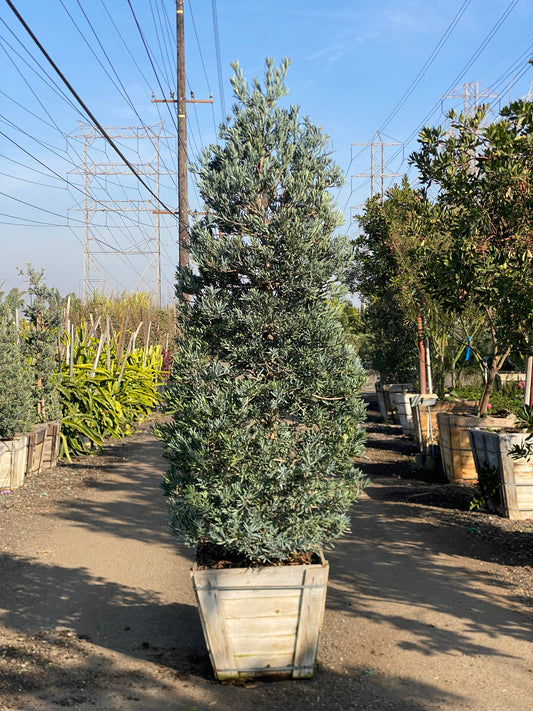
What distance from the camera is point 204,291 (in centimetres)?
411

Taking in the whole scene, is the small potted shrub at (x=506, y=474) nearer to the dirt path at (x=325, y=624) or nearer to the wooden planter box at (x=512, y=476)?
the wooden planter box at (x=512, y=476)

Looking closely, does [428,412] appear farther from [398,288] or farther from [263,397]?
[263,397]

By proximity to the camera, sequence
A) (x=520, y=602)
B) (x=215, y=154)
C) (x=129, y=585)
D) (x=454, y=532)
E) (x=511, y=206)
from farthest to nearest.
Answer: (x=454, y=532) < (x=511, y=206) < (x=129, y=585) < (x=520, y=602) < (x=215, y=154)

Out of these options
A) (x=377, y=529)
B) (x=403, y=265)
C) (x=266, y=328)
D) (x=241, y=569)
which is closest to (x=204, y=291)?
(x=266, y=328)

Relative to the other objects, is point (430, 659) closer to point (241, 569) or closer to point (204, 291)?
point (241, 569)

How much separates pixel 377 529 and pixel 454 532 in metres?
0.74

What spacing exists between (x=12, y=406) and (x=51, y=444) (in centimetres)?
139

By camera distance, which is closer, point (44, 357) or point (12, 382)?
point (12, 382)

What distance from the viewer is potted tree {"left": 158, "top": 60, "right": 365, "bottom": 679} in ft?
11.9

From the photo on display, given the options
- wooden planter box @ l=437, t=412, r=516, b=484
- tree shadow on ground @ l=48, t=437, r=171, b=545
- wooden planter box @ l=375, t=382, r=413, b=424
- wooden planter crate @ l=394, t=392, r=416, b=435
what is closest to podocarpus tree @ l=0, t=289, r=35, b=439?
tree shadow on ground @ l=48, t=437, r=171, b=545

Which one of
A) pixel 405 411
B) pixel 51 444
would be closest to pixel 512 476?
pixel 51 444

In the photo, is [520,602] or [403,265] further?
[403,265]

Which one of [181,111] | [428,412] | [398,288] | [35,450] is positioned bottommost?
[35,450]

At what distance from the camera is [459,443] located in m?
8.27
